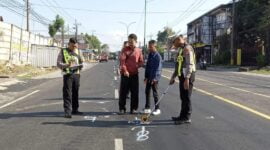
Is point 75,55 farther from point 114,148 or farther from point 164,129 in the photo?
point 114,148

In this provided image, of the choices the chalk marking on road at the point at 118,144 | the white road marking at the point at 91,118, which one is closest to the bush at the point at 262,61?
the white road marking at the point at 91,118

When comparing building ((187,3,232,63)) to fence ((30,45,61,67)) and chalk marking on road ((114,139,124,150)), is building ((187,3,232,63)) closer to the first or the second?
fence ((30,45,61,67))

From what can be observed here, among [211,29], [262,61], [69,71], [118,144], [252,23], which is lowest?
[118,144]

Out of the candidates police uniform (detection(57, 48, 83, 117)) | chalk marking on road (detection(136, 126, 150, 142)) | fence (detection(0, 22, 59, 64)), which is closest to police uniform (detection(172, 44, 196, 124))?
chalk marking on road (detection(136, 126, 150, 142))

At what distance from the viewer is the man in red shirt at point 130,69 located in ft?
38.8

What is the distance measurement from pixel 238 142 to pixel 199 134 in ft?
3.08

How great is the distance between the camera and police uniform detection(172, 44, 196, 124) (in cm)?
1030

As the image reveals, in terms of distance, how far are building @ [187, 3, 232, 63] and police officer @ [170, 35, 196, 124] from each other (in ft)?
205

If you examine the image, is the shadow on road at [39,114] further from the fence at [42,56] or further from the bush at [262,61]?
the bush at [262,61]

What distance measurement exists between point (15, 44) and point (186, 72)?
32621mm

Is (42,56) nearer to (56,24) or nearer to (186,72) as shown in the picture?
(56,24)

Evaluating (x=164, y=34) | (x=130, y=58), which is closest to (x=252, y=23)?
(x=130, y=58)

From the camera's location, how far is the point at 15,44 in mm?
41000

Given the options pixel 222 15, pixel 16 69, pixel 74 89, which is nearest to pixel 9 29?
pixel 16 69
